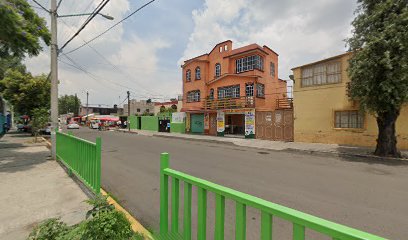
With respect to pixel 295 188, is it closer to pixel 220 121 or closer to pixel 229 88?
pixel 220 121

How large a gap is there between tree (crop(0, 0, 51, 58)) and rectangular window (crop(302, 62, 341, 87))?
1620cm

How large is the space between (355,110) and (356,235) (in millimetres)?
16315

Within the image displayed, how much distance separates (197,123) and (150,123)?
435 inches

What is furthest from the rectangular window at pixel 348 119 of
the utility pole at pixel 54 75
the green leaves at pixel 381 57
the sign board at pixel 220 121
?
the utility pole at pixel 54 75

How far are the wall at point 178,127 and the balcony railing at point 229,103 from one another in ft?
14.5

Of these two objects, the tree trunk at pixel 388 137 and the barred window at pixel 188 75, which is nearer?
the tree trunk at pixel 388 137

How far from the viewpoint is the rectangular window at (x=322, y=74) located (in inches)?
614

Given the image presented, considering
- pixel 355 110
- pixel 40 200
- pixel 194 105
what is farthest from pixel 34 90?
pixel 355 110

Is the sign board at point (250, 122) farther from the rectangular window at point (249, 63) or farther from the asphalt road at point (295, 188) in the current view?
the asphalt road at point (295, 188)

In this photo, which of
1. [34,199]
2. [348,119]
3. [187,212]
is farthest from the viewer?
[348,119]

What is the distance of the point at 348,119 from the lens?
1517 cm

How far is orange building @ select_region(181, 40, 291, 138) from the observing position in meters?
24.6

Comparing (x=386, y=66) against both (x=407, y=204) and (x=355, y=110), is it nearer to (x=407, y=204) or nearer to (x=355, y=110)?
(x=355, y=110)

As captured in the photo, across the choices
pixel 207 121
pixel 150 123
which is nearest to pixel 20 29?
pixel 207 121
